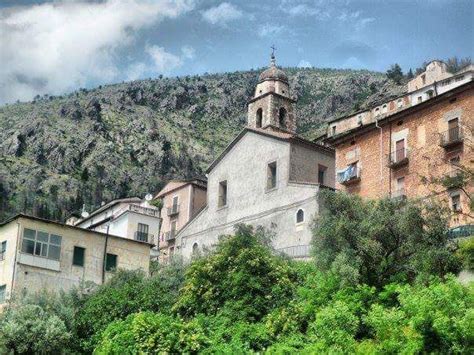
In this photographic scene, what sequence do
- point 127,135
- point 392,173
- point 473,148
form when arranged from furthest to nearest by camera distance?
point 127,135, point 392,173, point 473,148

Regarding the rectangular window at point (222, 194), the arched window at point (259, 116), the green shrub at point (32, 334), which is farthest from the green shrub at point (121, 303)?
the arched window at point (259, 116)

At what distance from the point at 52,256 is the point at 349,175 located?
62.5ft

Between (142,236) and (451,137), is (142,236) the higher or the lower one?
the lower one

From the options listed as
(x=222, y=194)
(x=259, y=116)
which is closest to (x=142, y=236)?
(x=259, y=116)

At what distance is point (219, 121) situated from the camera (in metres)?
170

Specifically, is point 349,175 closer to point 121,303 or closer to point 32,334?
point 121,303

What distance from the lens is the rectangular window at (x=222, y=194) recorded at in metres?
A: 59.7

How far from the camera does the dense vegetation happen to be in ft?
90.5

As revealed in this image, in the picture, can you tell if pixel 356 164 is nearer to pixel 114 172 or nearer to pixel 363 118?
pixel 363 118

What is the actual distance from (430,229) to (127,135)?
12480cm

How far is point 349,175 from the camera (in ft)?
169

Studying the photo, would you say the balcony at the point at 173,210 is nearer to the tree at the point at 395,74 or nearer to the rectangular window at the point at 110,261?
the rectangular window at the point at 110,261

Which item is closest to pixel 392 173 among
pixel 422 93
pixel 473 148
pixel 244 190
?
pixel 473 148

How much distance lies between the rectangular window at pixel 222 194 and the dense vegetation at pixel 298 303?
1773cm
